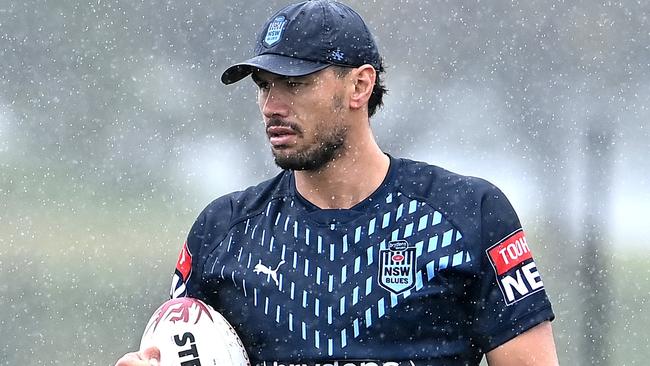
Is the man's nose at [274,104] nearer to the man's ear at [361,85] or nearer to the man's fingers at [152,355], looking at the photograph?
the man's ear at [361,85]

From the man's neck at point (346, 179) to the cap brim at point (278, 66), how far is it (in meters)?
0.21

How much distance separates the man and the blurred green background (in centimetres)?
361

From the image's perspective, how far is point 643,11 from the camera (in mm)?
6812

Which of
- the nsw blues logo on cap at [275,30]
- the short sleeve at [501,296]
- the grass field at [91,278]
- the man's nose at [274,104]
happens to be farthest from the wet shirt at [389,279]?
the grass field at [91,278]

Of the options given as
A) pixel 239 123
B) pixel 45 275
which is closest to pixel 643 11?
pixel 239 123

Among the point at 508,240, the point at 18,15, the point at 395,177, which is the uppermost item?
the point at 18,15

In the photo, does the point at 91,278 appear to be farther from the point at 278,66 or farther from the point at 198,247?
the point at 278,66

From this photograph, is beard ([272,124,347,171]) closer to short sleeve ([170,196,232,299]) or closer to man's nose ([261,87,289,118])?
man's nose ([261,87,289,118])

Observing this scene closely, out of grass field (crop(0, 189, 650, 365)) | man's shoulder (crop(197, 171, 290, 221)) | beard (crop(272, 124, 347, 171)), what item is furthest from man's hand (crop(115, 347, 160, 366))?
grass field (crop(0, 189, 650, 365))

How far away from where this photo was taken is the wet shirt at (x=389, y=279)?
2.39 m

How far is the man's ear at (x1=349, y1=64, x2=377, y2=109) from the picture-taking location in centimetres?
264

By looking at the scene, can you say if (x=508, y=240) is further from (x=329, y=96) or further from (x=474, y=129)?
(x=474, y=129)

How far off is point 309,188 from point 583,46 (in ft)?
14.6

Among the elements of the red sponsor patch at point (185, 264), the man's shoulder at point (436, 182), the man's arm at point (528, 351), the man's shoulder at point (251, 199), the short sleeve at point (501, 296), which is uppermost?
the man's shoulder at point (251, 199)
